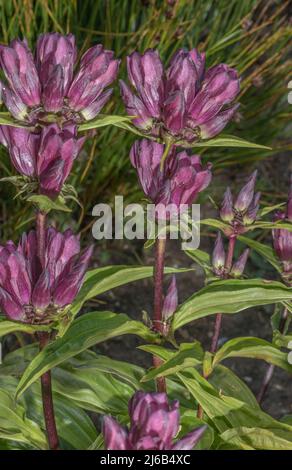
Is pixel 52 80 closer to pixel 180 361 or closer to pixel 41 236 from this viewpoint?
pixel 41 236

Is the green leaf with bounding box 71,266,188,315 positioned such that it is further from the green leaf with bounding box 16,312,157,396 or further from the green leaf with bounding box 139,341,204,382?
the green leaf with bounding box 139,341,204,382

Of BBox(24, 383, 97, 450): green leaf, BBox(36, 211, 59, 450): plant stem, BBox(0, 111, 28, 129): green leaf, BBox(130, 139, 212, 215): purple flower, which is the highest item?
BBox(0, 111, 28, 129): green leaf

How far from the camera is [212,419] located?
61.3 inches

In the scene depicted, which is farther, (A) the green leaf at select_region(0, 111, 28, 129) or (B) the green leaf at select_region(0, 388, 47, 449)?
(B) the green leaf at select_region(0, 388, 47, 449)

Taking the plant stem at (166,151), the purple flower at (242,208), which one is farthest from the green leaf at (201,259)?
the plant stem at (166,151)

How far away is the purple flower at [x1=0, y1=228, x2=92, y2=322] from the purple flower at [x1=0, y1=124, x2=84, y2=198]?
0.11m

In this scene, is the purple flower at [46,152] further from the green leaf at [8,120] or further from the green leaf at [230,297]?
the green leaf at [230,297]

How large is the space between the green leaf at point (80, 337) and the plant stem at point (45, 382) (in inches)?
1.5

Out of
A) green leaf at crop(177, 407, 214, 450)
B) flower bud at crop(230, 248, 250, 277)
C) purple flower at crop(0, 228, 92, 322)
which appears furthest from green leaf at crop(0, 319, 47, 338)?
flower bud at crop(230, 248, 250, 277)

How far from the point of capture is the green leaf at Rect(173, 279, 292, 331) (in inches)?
59.1

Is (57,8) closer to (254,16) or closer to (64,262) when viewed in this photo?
(254,16)

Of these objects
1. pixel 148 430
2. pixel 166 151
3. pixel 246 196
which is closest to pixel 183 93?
pixel 166 151
